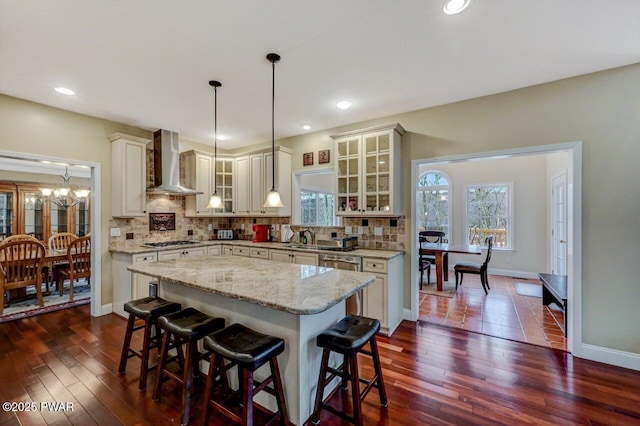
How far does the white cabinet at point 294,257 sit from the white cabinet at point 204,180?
1.51 meters

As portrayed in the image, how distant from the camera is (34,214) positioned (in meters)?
6.38

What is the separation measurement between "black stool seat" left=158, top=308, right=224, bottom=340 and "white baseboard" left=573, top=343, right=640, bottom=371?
3358 mm

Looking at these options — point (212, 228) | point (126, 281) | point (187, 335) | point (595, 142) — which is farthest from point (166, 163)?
point (595, 142)

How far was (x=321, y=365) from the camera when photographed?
181 cm

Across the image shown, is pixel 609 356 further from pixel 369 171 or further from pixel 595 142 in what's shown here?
pixel 369 171

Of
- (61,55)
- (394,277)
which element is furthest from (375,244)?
(61,55)

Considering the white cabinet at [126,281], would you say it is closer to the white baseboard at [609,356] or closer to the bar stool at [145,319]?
the bar stool at [145,319]

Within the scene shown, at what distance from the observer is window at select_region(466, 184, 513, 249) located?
5.97m

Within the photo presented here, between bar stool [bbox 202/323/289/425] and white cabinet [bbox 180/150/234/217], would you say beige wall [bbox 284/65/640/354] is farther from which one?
white cabinet [bbox 180/150/234/217]

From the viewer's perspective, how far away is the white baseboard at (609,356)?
8.18 ft

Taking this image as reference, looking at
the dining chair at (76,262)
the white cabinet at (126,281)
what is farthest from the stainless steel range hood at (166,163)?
the dining chair at (76,262)

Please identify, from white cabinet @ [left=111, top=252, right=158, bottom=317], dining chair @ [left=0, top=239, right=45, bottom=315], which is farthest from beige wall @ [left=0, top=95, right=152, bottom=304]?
dining chair @ [left=0, top=239, right=45, bottom=315]

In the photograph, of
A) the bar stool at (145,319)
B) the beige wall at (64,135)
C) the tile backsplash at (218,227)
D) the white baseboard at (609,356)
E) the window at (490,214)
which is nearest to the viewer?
the bar stool at (145,319)

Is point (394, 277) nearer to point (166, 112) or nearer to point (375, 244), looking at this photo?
point (375, 244)
